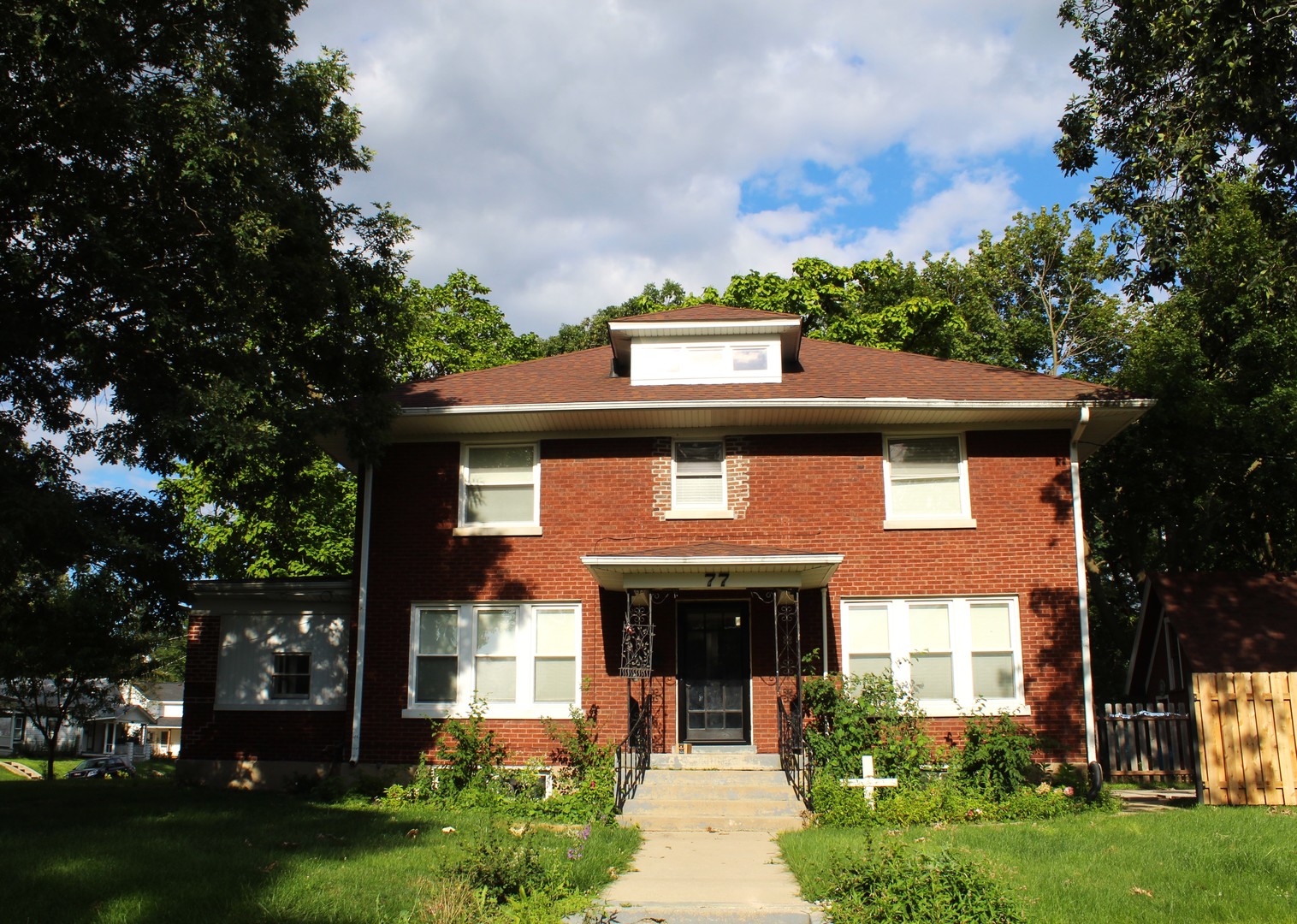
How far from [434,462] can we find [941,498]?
808 cm

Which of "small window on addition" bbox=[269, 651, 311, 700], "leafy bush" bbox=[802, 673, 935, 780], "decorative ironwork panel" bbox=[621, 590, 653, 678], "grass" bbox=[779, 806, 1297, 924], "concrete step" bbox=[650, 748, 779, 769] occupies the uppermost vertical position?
"decorative ironwork panel" bbox=[621, 590, 653, 678]

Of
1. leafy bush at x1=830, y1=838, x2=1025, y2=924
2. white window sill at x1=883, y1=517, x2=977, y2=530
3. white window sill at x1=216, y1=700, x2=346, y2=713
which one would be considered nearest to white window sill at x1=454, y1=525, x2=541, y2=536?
white window sill at x1=216, y1=700, x2=346, y2=713

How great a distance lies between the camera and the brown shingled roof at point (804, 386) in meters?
16.1

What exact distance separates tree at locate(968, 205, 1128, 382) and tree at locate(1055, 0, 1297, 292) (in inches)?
815

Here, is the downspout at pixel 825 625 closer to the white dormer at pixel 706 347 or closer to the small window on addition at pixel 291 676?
the white dormer at pixel 706 347

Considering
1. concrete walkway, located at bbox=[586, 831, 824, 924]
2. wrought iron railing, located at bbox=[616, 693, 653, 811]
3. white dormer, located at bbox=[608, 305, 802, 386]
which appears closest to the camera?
concrete walkway, located at bbox=[586, 831, 824, 924]

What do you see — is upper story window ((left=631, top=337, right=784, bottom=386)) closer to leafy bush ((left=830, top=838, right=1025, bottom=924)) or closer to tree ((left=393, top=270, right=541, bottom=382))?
leafy bush ((left=830, top=838, right=1025, bottom=924))

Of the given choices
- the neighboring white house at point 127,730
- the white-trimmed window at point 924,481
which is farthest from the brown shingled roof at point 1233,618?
the neighboring white house at point 127,730

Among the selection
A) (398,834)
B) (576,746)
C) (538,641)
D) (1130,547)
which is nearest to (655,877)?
(398,834)

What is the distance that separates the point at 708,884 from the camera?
931cm

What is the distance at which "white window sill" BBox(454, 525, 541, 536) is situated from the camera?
16469 mm

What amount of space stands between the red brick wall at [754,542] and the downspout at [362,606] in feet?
0.41

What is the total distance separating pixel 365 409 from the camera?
49.9ft

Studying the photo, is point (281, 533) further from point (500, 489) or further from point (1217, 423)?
point (1217, 423)
